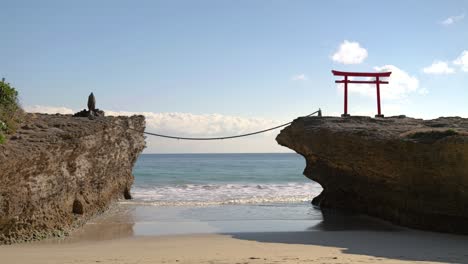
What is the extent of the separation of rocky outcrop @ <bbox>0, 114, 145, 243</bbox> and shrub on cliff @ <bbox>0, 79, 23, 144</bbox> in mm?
224

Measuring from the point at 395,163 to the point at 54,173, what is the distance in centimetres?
850

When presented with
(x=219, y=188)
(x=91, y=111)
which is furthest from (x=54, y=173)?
(x=219, y=188)

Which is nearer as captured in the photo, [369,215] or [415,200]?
[415,200]

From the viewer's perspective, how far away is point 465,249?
8.97 metres

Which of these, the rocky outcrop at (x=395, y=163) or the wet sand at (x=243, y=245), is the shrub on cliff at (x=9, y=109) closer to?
the wet sand at (x=243, y=245)

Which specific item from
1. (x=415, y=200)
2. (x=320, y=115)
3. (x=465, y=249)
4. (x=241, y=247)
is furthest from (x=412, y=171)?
(x=241, y=247)

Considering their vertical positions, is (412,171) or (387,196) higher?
(412,171)

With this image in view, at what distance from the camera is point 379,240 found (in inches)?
404

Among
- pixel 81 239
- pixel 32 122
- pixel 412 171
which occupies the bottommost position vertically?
pixel 81 239

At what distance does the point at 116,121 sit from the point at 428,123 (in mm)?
9679

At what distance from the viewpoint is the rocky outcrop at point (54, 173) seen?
929cm

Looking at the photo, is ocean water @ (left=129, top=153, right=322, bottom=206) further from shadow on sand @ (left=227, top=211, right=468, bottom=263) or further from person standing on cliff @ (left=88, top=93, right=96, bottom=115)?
shadow on sand @ (left=227, top=211, right=468, bottom=263)

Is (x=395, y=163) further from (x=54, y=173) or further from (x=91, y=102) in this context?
(x=91, y=102)

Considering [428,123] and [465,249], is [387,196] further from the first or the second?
[465,249]
